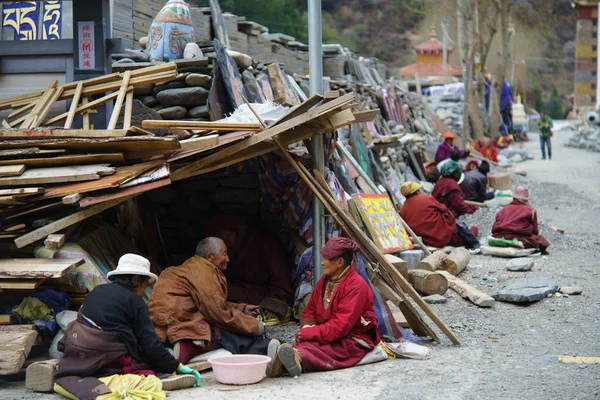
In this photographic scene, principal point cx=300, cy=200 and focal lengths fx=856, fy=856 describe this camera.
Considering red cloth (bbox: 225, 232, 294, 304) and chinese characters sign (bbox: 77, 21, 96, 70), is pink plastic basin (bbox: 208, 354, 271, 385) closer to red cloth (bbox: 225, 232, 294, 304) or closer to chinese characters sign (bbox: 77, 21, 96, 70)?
red cloth (bbox: 225, 232, 294, 304)

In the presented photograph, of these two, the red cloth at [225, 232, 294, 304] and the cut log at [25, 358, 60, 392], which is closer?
the cut log at [25, 358, 60, 392]

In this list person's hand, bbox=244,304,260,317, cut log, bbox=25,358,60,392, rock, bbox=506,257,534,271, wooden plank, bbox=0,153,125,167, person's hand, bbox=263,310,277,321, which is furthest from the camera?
rock, bbox=506,257,534,271

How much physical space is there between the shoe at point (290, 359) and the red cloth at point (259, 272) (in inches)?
93.3

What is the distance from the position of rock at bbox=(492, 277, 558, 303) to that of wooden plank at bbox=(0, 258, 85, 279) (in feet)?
15.5

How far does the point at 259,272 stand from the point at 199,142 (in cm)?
243

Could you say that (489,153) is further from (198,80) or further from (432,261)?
(198,80)

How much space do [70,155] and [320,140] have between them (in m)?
2.21

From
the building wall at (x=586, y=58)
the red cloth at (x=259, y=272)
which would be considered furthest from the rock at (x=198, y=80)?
the building wall at (x=586, y=58)

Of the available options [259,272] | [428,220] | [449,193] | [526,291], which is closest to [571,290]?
[526,291]

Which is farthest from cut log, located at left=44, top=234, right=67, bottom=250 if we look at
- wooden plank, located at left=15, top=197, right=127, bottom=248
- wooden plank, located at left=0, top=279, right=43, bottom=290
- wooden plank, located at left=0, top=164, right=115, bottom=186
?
wooden plank, located at left=0, top=164, right=115, bottom=186

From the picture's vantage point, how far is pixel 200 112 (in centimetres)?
874

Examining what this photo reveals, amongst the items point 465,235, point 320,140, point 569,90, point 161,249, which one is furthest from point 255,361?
point 569,90

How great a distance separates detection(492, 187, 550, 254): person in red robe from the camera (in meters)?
11.9

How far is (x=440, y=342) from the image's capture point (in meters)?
7.43
